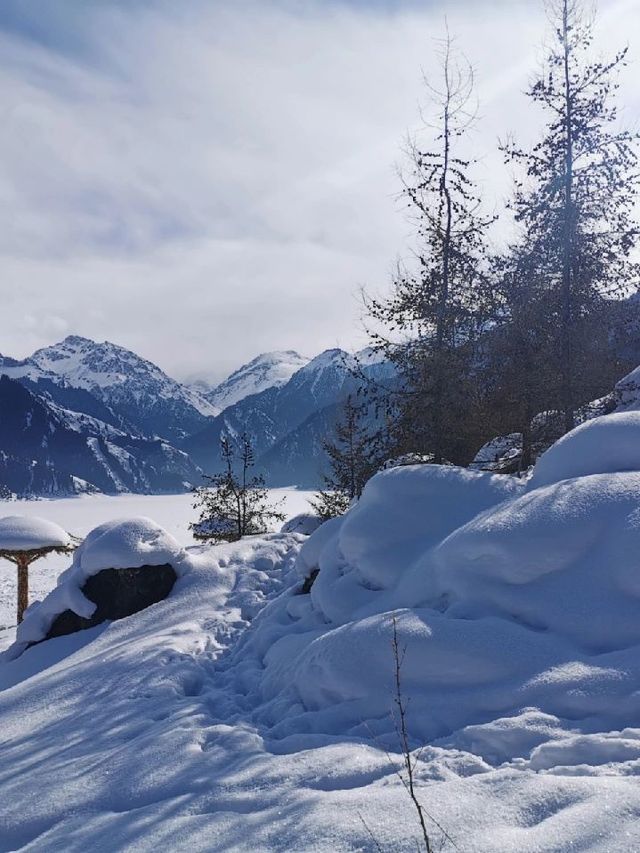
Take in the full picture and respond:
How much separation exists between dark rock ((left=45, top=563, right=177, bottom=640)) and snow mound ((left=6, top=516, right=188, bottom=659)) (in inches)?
4.3

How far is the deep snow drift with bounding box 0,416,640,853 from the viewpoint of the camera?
10.7 feet

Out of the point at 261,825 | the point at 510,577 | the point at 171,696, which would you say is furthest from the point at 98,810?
the point at 510,577

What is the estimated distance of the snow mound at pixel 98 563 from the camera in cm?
1168

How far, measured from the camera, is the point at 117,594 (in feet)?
38.1

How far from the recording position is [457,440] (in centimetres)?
1275

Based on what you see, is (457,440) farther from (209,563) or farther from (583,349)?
(209,563)

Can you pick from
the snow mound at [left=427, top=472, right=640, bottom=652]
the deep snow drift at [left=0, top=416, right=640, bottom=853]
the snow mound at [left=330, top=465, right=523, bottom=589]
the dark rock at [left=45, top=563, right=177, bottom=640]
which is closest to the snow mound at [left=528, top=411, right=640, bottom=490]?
the deep snow drift at [left=0, top=416, right=640, bottom=853]

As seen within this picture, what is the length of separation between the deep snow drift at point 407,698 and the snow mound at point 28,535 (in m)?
11.4

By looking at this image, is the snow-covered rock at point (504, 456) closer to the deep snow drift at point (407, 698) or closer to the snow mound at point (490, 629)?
the deep snow drift at point (407, 698)

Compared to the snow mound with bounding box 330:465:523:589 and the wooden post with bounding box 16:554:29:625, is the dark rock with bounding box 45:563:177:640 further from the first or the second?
the wooden post with bounding box 16:554:29:625

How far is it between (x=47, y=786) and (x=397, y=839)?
10.7 ft

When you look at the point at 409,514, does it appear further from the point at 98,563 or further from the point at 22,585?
the point at 22,585

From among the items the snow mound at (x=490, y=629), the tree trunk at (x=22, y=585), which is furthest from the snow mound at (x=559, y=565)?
the tree trunk at (x=22, y=585)

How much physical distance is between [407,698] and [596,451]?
3542 mm
